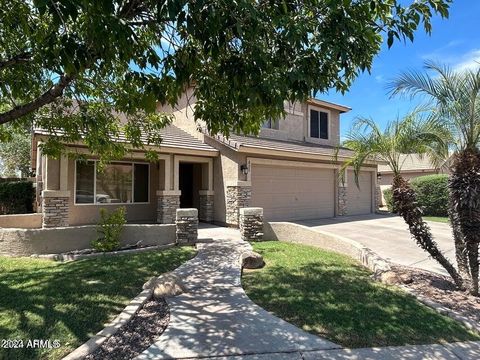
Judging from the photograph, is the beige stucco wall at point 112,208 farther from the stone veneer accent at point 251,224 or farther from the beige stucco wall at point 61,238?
the stone veneer accent at point 251,224

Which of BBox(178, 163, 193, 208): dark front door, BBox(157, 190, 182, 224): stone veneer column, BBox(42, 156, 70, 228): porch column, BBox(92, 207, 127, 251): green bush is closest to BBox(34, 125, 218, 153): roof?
BBox(178, 163, 193, 208): dark front door

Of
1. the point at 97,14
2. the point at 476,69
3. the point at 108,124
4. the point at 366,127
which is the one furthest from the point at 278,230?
the point at 97,14

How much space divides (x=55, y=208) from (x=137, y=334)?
8.19 meters

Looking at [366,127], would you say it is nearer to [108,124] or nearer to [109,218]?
[108,124]

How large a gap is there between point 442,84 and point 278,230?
21.7 feet

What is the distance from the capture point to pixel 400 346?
13.5ft

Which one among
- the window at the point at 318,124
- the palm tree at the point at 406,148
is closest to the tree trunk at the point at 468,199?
the palm tree at the point at 406,148

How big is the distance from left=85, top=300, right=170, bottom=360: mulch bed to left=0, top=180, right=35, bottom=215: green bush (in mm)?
13328

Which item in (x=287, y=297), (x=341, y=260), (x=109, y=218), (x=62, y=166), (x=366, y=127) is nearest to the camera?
(x=287, y=297)

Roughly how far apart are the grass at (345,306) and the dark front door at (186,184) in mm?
Answer: 8924

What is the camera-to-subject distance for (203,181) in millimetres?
14898

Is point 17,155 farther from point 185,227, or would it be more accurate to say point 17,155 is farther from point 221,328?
point 221,328

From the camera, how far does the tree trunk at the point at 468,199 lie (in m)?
5.84

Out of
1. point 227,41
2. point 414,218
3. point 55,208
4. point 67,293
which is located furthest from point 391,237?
point 55,208
